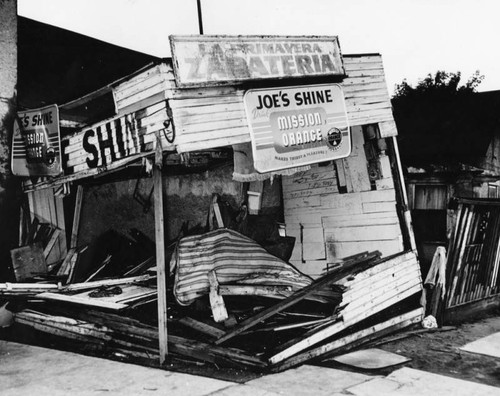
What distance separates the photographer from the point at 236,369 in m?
5.93

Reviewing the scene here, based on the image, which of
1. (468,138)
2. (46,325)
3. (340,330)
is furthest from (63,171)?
(468,138)

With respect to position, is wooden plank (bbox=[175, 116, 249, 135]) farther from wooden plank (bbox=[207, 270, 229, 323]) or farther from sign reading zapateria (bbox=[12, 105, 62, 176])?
sign reading zapateria (bbox=[12, 105, 62, 176])

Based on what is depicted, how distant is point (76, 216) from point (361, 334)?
21.2ft

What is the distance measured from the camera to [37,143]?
7.98 meters

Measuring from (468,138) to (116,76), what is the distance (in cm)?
996

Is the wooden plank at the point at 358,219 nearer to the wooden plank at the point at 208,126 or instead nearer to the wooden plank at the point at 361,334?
the wooden plank at the point at 361,334

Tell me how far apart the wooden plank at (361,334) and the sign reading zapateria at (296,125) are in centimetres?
239

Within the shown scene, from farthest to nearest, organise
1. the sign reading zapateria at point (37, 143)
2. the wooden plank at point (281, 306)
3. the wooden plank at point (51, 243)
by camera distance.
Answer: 1. the wooden plank at point (51, 243)
2. the sign reading zapateria at point (37, 143)
3. the wooden plank at point (281, 306)

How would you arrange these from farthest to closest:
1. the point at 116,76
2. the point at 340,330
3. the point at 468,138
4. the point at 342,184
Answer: the point at 468,138
the point at 116,76
the point at 342,184
the point at 340,330

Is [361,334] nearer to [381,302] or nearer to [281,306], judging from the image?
[381,302]

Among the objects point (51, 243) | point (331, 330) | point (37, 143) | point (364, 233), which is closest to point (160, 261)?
point (331, 330)

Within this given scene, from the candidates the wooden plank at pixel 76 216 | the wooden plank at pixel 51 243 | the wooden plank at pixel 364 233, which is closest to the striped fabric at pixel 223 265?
the wooden plank at pixel 364 233

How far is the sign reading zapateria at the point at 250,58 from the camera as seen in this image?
5.71 meters

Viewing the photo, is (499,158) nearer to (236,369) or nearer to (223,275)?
(223,275)
